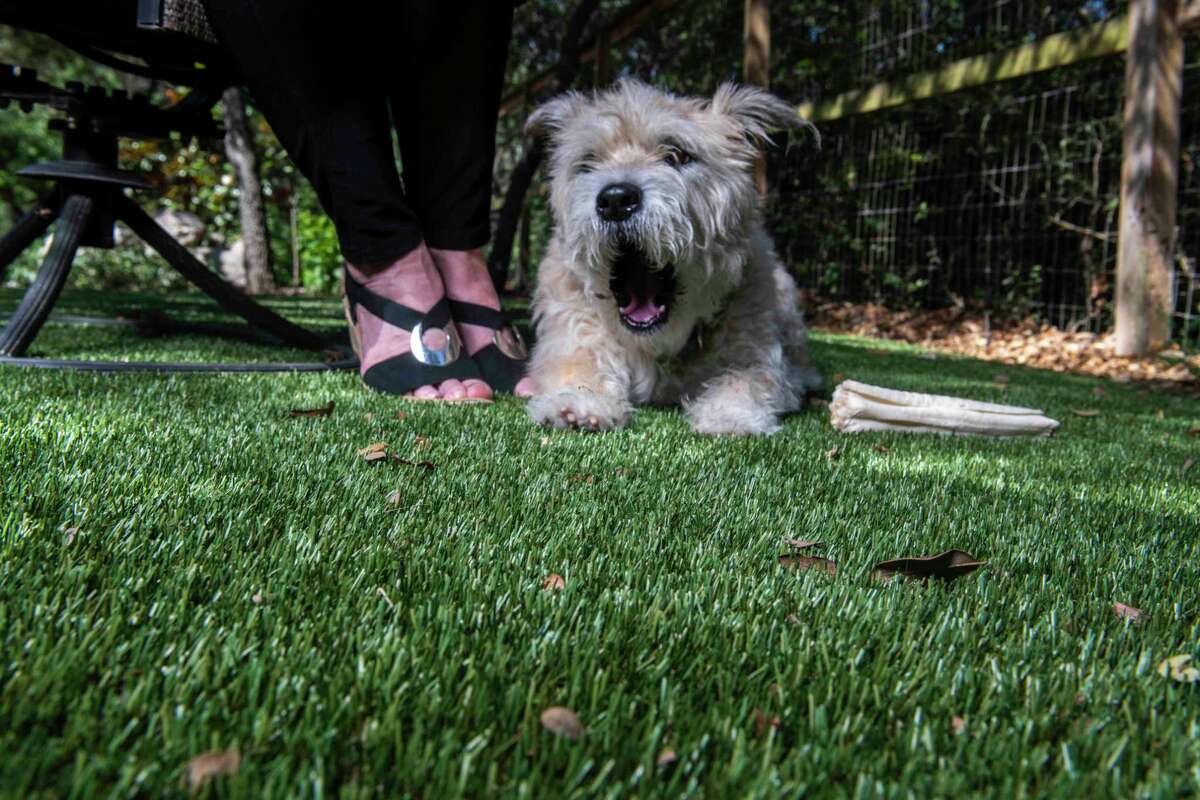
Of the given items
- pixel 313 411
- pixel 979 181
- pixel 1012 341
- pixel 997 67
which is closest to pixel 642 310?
pixel 313 411

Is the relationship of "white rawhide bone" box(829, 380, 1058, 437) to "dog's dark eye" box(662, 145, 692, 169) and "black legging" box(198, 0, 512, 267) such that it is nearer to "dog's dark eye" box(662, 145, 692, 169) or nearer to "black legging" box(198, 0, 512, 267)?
"dog's dark eye" box(662, 145, 692, 169)

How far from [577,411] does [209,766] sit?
1.67 m

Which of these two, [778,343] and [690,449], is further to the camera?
[778,343]

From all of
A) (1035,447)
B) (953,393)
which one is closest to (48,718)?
(1035,447)

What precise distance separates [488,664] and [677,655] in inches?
8.0

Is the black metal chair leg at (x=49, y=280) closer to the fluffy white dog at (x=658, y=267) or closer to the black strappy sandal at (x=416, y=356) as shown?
the black strappy sandal at (x=416, y=356)

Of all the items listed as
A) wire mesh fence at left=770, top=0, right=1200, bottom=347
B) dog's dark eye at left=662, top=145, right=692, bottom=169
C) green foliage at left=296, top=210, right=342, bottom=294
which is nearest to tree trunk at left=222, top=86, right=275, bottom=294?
green foliage at left=296, top=210, right=342, bottom=294

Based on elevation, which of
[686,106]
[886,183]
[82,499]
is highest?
[886,183]

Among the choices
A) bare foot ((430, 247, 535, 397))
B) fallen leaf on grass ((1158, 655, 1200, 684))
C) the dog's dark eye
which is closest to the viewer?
fallen leaf on grass ((1158, 655, 1200, 684))

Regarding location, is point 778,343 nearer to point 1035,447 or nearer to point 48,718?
point 1035,447

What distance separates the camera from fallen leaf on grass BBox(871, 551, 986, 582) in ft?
3.90

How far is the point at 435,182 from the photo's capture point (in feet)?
9.33

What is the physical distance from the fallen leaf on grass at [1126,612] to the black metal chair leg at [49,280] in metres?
2.94

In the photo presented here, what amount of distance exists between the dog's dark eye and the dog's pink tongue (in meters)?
0.42
